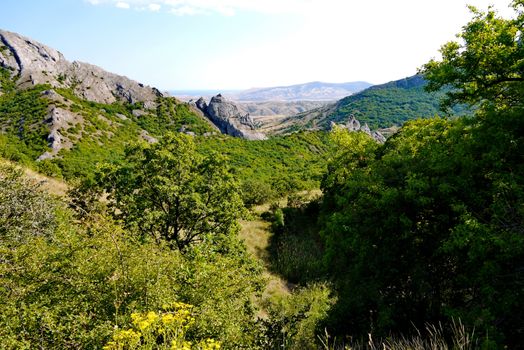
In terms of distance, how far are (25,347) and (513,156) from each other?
15.4m

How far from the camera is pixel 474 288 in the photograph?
12172mm

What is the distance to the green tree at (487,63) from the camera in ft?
41.8

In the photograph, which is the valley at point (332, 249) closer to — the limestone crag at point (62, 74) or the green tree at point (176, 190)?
the green tree at point (176, 190)

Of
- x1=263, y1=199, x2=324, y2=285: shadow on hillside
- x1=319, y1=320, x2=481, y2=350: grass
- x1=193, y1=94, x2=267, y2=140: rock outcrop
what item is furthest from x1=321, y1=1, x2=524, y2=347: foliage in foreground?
x1=193, y1=94, x2=267, y2=140: rock outcrop

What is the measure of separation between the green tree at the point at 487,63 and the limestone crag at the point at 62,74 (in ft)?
288

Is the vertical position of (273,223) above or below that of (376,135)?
below

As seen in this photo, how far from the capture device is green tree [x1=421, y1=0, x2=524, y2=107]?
12.7 m

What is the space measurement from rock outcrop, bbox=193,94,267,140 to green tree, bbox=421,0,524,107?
93478mm

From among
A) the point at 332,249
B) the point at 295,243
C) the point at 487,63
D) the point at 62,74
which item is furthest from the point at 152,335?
the point at 62,74

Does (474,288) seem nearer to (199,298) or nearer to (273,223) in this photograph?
(199,298)

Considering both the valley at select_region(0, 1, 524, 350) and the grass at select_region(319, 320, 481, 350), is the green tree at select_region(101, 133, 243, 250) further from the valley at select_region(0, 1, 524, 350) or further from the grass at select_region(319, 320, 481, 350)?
the grass at select_region(319, 320, 481, 350)

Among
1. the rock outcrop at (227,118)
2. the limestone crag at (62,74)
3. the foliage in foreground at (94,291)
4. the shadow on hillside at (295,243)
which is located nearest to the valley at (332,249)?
the foliage in foreground at (94,291)

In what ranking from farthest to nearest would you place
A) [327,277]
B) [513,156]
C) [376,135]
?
[376,135] < [327,277] < [513,156]

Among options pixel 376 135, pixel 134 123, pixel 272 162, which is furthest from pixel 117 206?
pixel 376 135
